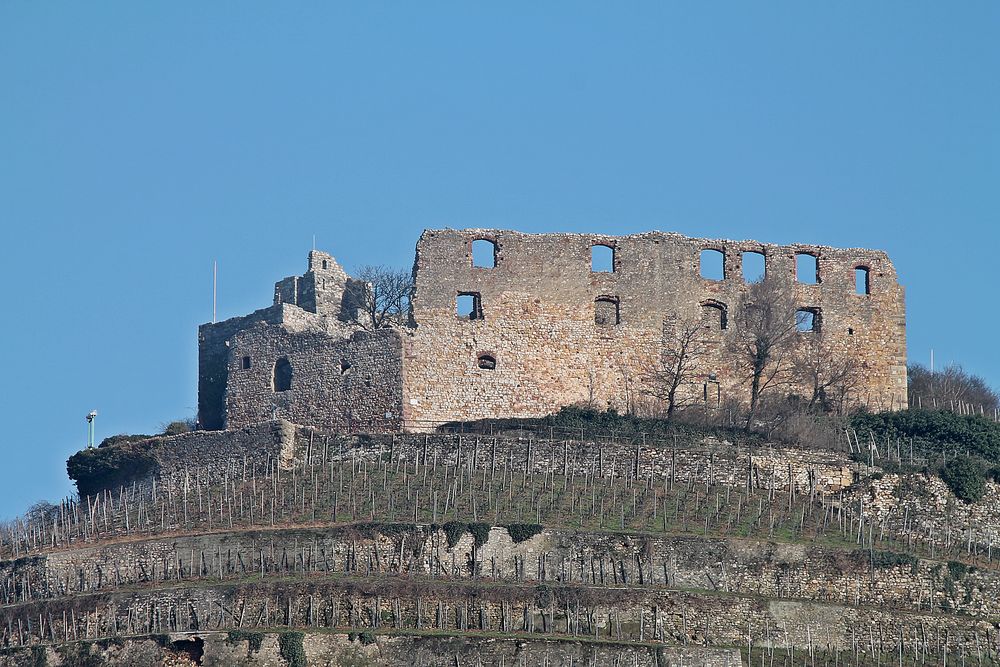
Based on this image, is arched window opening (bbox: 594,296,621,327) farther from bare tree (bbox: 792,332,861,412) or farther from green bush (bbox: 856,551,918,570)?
green bush (bbox: 856,551,918,570)

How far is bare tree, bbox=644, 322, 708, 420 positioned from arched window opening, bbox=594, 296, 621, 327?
1.38 m

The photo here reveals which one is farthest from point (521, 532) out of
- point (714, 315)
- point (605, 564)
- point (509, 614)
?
point (714, 315)

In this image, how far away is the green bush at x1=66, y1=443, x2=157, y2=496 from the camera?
58.3 metres

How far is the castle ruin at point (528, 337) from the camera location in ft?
194

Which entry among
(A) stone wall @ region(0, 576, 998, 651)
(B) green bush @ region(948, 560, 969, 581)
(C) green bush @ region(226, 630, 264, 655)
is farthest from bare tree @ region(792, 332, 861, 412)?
(C) green bush @ region(226, 630, 264, 655)

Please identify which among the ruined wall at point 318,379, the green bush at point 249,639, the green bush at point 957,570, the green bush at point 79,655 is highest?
the ruined wall at point 318,379

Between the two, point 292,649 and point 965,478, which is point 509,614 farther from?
point 965,478

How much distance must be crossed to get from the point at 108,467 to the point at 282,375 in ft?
16.2

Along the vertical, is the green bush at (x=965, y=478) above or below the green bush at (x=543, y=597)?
above

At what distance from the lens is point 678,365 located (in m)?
60.7

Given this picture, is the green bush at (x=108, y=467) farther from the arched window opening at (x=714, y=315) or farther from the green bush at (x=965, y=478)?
the green bush at (x=965, y=478)

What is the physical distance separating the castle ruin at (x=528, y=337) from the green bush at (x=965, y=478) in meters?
6.39

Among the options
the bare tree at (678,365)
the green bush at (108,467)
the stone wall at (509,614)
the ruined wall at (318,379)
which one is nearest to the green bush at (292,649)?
the stone wall at (509,614)

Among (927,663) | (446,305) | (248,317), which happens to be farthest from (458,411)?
(927,663)
